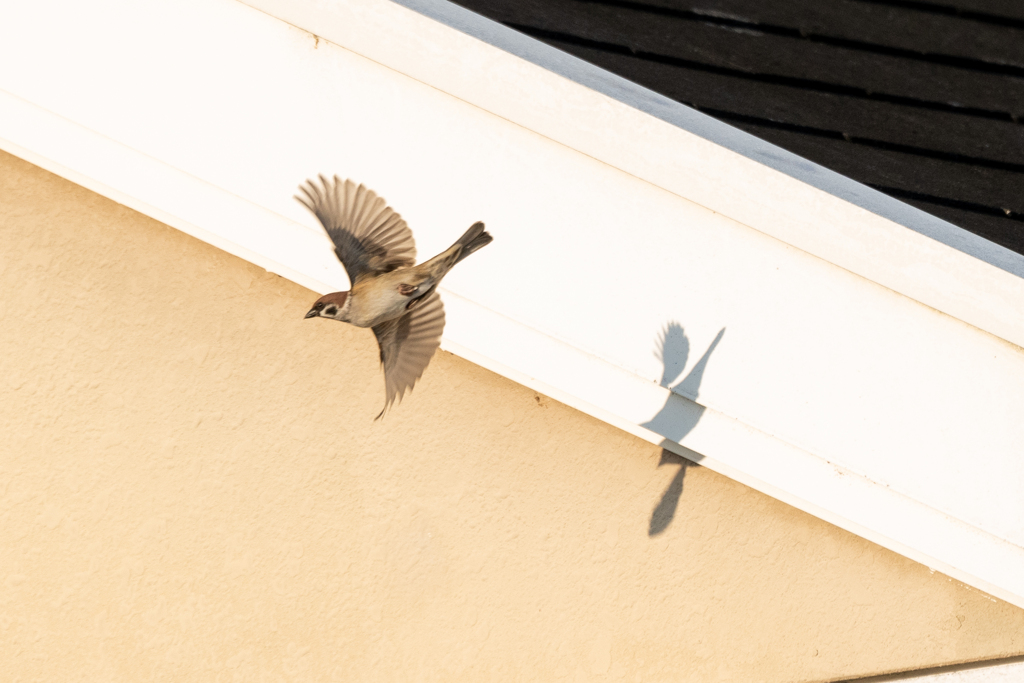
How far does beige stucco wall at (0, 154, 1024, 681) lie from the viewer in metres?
3.47

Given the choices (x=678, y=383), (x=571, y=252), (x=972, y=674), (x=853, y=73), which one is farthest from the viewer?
(x=972, y=674)

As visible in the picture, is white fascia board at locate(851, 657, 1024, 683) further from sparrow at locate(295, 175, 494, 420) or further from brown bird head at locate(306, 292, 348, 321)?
brown bird head at locate(306, 292, 348, 321)

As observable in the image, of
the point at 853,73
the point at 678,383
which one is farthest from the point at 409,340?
the point at 853,73

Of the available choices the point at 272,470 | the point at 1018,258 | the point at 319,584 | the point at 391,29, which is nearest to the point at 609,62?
the point at 391,29

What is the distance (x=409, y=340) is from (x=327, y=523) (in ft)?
4.01

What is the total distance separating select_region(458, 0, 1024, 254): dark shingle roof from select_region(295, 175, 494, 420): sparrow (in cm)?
89

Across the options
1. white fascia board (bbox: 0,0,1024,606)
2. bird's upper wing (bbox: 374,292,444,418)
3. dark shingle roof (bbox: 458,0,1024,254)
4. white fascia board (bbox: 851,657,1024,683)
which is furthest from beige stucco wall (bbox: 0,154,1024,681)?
dark shingle roof (bbox: 458,0,1024,254)

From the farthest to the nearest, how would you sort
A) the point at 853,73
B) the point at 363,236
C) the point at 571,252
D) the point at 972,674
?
the point at 972,674, the point at 571,252, the point at 853,73, the point at 363,236

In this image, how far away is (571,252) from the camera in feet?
10.4

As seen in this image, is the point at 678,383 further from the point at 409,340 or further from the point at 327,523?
the point at 327,523

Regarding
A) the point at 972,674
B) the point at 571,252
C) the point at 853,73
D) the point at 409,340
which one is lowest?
the point at 972,674

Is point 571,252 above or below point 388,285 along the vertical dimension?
above

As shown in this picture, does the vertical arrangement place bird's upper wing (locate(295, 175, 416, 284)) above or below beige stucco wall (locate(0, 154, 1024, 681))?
above

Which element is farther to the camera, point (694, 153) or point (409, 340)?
point (409, 340)
